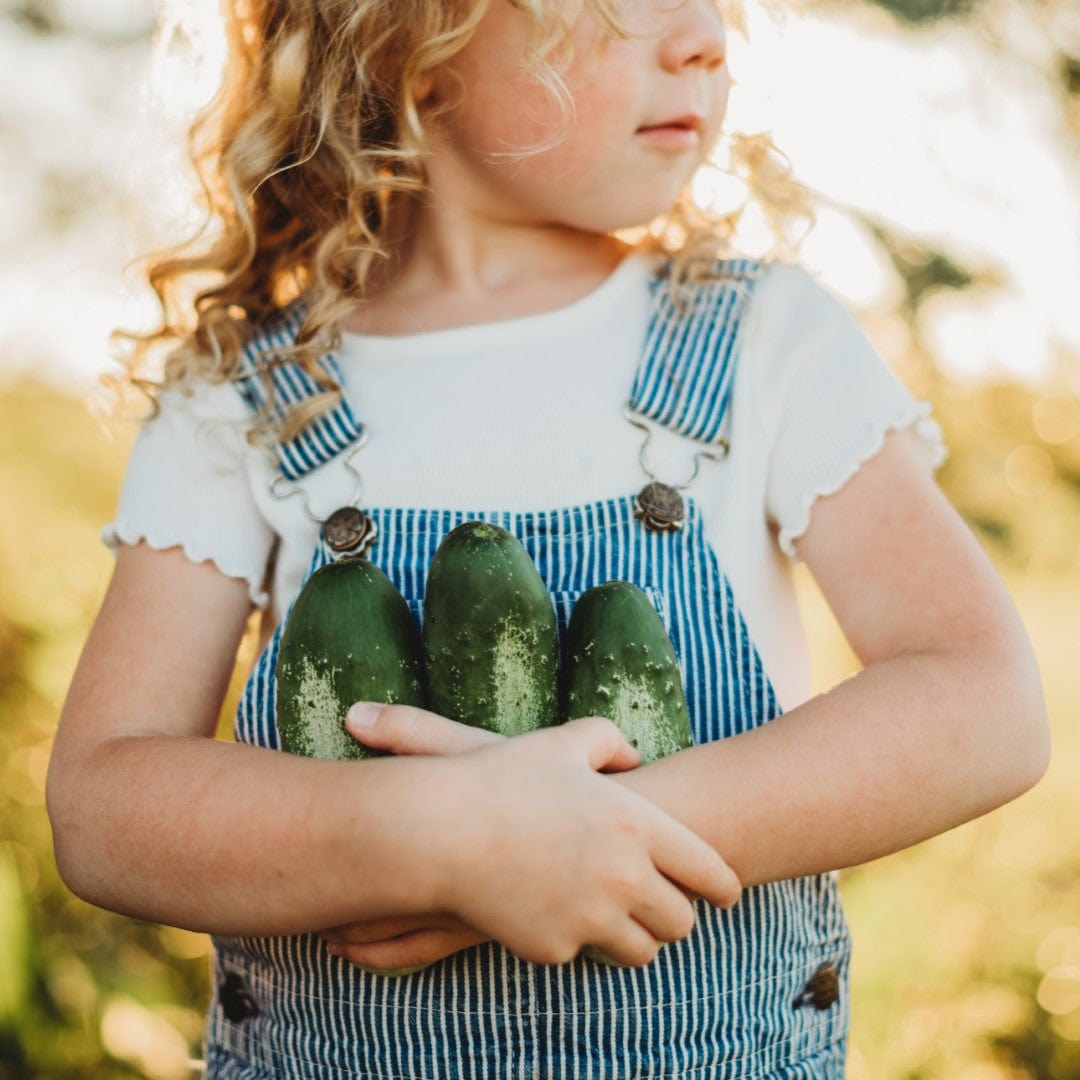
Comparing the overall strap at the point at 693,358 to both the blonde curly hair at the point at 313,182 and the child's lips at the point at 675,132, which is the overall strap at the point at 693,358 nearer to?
the blonde curly hair at the point at 313,182

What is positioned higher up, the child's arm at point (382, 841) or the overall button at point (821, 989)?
the child's arm at point (382, 841)

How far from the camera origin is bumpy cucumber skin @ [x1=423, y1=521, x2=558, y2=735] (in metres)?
1.18

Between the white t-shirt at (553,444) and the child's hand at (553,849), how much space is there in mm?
453

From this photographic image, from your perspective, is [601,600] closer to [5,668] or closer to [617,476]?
[617,476]

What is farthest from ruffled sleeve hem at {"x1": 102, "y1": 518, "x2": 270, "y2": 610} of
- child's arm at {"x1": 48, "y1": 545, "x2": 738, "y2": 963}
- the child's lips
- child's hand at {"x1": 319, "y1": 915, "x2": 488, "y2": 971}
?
the child's lips

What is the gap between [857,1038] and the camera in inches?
108

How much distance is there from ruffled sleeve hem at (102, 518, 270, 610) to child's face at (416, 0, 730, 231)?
0.63m

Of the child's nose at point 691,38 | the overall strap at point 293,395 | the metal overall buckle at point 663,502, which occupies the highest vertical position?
the child's nose at point 691,38

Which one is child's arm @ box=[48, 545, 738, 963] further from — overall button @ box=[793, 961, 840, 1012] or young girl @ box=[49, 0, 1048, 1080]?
overall button @ box=[793, 961, 840, 1012]

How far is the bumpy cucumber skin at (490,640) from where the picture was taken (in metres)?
1.18

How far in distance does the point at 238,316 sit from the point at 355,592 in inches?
29.8

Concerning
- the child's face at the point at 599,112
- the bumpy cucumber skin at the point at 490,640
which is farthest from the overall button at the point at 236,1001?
the child's face at the point at 599,112

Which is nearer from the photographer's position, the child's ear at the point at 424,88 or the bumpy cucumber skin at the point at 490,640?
the bumpy cucumber skin at the point at 490,640

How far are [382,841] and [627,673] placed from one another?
283 mm
